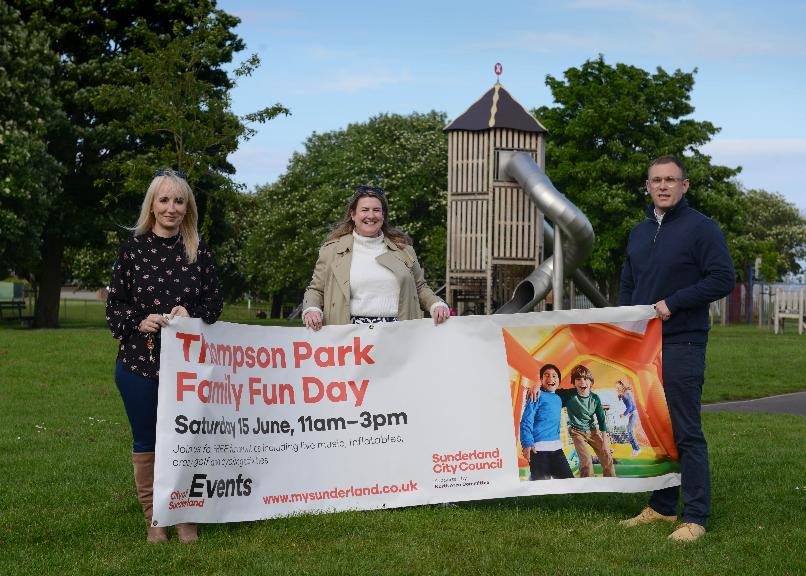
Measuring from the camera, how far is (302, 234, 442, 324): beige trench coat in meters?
7.46

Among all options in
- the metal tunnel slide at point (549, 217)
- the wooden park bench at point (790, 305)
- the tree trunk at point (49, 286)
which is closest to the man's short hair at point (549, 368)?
the metal tunnel slide at point (549, 217)

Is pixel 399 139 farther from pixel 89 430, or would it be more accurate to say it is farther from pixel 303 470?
pixel 303 470

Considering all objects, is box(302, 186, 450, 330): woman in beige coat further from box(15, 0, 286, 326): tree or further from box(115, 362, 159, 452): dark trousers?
box(15, 0, 286, 326): tree

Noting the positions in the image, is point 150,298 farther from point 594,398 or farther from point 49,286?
point 49,286

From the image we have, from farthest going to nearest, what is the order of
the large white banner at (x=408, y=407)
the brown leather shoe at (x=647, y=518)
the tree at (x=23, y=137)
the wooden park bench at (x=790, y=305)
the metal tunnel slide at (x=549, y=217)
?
the wooden park bench at (x=790, y=305) → the tree at (x=23, y=137) → the metal tunnel slide at (x=549, y=217) → the brown leather shoe at (x=647, y=518) → the large white banner at (x=408, y=407)

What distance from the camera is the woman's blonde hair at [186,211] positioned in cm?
641

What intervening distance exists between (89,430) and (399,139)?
48161mm

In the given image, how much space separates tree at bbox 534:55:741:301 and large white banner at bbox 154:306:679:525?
40696mm

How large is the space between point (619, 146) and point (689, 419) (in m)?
43.8

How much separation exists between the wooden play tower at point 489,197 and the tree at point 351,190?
2218 cm

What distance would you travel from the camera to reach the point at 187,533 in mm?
6406

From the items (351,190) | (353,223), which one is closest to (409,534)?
(353,223)

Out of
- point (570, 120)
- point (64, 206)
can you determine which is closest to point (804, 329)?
point (570, 120)

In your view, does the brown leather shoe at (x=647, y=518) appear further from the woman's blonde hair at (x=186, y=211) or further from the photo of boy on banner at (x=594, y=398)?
the woman's blonde hair at (x=186, y=211)
